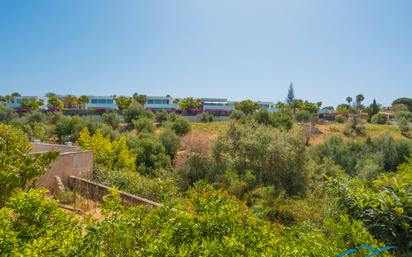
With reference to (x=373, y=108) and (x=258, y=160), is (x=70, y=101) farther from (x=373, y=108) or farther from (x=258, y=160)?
(x=373, y=108)

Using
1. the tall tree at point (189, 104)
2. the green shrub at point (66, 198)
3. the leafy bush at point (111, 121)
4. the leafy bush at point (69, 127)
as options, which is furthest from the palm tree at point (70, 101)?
the green shrub at point (66, 198)

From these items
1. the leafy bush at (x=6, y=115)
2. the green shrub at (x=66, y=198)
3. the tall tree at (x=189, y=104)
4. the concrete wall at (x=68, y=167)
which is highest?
the tall tree at (x=189, y=104)

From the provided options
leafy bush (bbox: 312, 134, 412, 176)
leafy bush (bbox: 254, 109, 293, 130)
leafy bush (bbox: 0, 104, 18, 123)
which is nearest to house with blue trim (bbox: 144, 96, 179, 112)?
leafy bush (bbox: 0, 104, 18, 123)

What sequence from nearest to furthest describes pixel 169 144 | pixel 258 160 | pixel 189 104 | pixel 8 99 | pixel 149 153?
pixel 258 160 < pixel 149 153 < pixel 169 144 < pixel 8 99 < pixel 189 104

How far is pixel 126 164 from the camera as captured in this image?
13.6 m

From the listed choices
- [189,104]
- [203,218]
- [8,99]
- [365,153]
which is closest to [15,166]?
[203,218]

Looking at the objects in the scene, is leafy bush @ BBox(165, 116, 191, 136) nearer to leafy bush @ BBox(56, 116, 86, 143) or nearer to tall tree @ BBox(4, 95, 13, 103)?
leafy bush @ BBox(56, 116, 86, 143)

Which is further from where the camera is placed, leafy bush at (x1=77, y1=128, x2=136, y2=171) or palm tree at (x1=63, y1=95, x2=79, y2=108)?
palm tree at (x1=63, y1=95, x2=79, y2=108)

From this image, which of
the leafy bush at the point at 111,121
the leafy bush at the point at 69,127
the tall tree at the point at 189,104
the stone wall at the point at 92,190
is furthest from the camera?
the tall tree at the point at 189,104

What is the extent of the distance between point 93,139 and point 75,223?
41.6 ft

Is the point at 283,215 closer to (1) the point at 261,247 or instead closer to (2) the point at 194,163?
(2) the point at 194,163

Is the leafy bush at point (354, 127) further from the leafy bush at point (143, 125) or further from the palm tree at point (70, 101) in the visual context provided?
the palm tree at point (70, 101)

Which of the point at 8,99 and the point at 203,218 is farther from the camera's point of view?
the point at 8,99

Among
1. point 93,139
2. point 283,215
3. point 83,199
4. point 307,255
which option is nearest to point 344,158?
point 283,215
